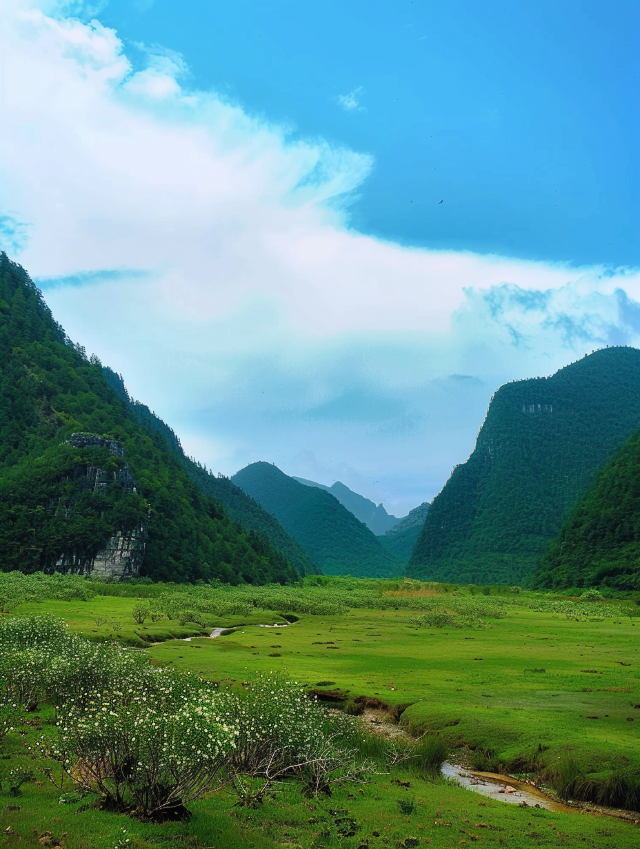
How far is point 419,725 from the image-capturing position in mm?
26578

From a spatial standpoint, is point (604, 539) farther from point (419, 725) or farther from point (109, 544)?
point (419, 725)

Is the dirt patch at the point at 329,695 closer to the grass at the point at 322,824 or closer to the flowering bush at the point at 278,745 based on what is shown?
the flowering bush at the point at 278,745

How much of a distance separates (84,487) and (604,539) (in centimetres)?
12109

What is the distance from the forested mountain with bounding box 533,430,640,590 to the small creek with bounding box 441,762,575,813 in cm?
11834

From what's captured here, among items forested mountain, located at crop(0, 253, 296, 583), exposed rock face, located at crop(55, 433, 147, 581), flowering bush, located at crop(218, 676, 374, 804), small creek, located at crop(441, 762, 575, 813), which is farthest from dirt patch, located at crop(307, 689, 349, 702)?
forested mountain, located at crop(0, 253, 296, 583)

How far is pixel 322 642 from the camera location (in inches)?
2104

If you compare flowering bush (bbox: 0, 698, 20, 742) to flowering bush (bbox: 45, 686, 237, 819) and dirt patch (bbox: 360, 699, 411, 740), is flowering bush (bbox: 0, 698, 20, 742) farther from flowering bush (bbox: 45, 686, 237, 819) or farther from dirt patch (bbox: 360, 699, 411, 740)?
dirt patch (bbox: 360, 699, 411, 740)

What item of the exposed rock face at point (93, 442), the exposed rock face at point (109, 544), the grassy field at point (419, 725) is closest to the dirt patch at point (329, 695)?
the grassy field at point (419, 725)

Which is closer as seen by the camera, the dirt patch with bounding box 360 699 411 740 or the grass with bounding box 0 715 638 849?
the grass with bounding box 0 715 638 849

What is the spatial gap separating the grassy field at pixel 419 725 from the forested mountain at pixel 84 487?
63.6 m

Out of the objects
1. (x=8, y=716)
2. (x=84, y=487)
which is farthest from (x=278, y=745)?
(x=84, y=487)

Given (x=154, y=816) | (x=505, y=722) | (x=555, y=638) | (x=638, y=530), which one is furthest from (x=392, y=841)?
(x=638, y=530)

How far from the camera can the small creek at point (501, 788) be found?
1952 cm

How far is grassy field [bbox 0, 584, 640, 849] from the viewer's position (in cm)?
1564
